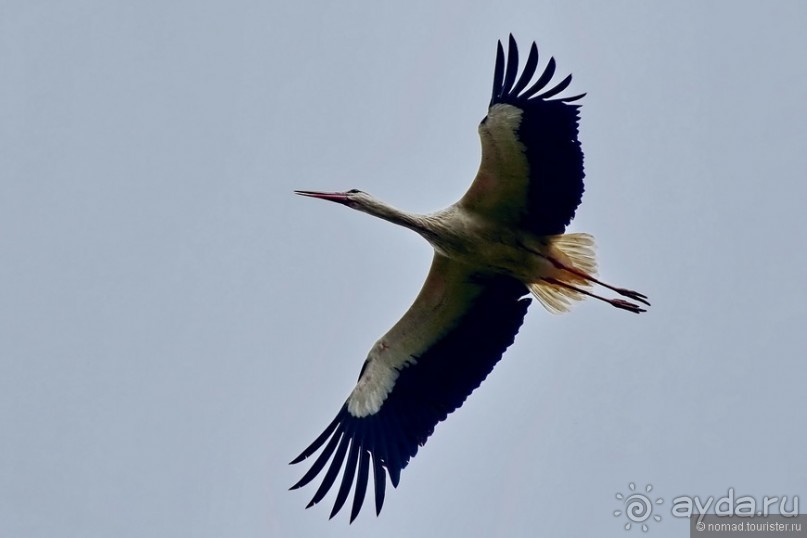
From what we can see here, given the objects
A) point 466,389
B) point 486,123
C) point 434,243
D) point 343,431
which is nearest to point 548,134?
point 486,123

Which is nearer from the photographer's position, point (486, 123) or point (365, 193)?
point (486, 123)

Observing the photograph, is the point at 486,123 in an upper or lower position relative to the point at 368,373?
upper

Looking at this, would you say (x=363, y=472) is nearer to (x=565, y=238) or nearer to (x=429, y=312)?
(x=429, y=312)

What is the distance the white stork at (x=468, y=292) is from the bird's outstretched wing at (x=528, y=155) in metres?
0.01

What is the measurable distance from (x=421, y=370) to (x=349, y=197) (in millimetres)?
1486

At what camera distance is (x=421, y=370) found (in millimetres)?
11133

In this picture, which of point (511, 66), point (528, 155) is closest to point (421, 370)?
point (528, 155)

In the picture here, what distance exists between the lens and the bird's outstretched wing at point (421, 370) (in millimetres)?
10938

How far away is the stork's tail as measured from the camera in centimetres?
1080

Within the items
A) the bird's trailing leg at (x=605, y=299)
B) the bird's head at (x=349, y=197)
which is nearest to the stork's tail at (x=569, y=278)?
the bird's trailing leg at (x=605, y=299)

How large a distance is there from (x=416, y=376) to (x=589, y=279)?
1.57 meters

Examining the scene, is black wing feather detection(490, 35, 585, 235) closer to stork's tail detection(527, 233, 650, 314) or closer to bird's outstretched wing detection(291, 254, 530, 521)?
stork's tail detection(527, 233, 650, 314)

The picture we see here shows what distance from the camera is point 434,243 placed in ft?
35.2

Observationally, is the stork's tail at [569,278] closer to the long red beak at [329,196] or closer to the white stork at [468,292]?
the white stork at [468,292]
